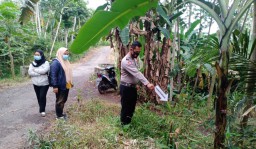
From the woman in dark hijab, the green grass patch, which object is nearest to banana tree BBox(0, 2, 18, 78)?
the woman in dark hijab

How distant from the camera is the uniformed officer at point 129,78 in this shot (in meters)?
4.18

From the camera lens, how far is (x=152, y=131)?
4.28 meters

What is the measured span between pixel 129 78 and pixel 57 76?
1.69m

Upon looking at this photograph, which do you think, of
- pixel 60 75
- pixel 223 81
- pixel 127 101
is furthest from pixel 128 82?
pixel 223 81

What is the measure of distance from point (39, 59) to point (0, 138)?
180cm

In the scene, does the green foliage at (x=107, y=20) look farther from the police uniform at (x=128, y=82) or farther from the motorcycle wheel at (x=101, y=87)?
the motorcycle wheel at (x=101, y=87)

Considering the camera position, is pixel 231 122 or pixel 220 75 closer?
pixel 220 75

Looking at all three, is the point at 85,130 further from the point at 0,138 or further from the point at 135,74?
the point at 0,138

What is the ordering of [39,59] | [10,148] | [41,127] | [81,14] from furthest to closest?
[81,14] < [39,59] < [41,127] < [10,148]

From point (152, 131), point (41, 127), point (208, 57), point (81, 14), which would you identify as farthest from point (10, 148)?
point (81, 14)

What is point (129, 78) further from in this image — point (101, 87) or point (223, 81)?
point (101, 87)

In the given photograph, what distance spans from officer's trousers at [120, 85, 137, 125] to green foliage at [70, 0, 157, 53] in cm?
202

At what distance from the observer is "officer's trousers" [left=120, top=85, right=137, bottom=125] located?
14.2 ft

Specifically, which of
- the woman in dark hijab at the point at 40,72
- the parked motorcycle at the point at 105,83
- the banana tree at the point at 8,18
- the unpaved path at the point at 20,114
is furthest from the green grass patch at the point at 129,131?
the banana tree at the point at 8,18
